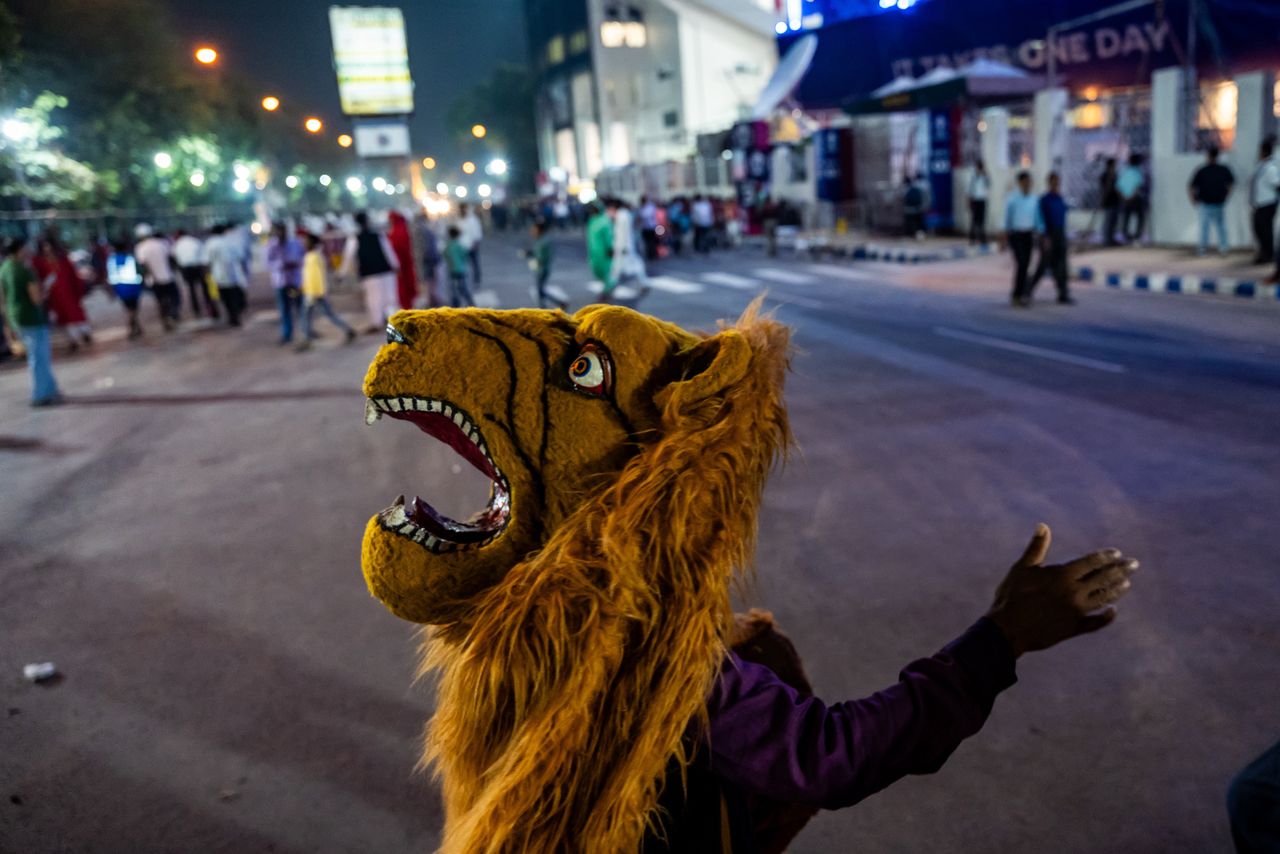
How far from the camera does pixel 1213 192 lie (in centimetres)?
1436

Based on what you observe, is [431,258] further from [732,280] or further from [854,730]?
[854,730]

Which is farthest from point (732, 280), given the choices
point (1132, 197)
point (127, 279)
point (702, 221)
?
point (127, 279)

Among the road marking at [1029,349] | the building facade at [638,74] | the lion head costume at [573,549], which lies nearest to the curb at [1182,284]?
the road marking at [1029,349]

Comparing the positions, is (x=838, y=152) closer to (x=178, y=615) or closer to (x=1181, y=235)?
(x=1181, y=235)

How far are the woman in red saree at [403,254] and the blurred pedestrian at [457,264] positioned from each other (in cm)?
65

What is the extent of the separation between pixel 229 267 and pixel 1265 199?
16.1m

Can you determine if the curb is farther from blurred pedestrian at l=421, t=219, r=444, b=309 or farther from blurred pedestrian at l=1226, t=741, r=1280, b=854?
blurred pedestrian at l=1226, t=741, r=1280, b=854

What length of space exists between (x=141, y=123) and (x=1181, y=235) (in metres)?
32.4

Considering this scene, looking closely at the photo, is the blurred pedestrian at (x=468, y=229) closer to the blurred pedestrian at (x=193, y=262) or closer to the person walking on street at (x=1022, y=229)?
the blurred pedestrian at (x=193, y=262)

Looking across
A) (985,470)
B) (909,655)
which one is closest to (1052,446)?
(985,470)

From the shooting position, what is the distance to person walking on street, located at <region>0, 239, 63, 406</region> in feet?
33.3

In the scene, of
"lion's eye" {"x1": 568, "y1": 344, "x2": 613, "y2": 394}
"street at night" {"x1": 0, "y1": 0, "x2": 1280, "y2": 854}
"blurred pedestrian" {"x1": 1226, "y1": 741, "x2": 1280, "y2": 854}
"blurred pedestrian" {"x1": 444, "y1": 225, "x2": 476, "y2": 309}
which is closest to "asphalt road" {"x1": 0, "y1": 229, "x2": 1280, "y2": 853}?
"street at night" {"x1": 0, "y1": 0, "x2": 1280, "y2": 854}

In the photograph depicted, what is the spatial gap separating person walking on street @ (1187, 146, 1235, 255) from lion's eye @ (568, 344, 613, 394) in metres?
15.8

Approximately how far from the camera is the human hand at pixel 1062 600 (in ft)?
4.48
